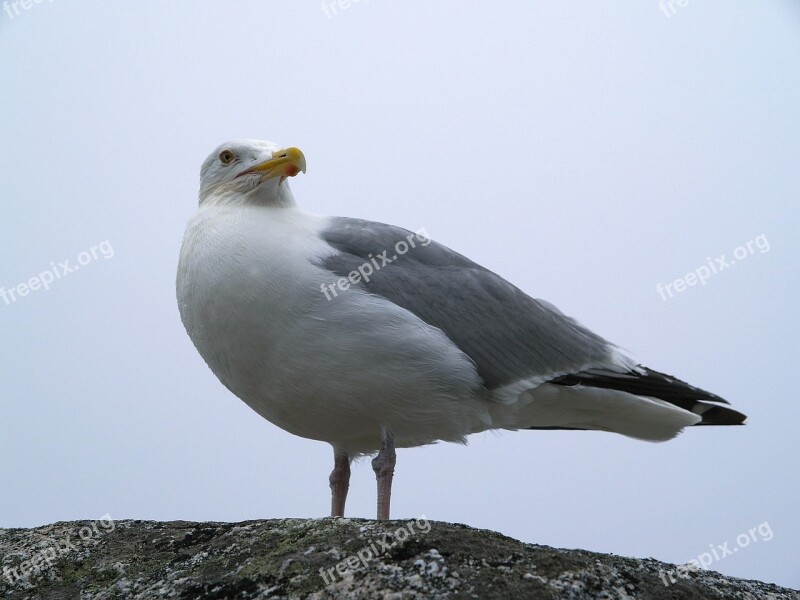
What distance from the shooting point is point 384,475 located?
430 centimetres

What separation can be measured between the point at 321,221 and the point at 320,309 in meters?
0.87

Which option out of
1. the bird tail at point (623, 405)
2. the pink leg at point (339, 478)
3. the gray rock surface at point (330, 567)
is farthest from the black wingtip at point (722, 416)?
the pink leg at point (339, 478)

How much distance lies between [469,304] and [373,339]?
730 mm

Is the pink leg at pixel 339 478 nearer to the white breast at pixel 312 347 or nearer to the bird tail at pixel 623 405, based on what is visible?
the white breast at pixel 312 347

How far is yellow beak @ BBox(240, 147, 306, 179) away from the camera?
15.8 ft

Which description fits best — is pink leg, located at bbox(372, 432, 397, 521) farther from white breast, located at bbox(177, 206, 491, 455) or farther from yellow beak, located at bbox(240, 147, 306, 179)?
yellow beak, located at bbox(240, 147, 306, 179)

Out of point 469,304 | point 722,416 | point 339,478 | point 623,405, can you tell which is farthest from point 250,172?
point 722,416

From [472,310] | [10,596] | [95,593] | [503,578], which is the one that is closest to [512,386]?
[472,310]

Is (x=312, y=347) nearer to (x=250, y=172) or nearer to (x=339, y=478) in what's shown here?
(x=339, y=478)

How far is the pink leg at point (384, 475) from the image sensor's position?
4301 millimetres

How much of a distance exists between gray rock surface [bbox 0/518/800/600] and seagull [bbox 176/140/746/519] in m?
0.84

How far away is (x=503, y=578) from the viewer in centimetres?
293

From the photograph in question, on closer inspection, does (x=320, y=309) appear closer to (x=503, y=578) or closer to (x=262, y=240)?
(x=262, y=240)

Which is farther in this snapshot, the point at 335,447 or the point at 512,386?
the point at 335,447
